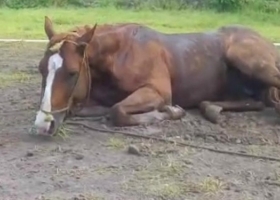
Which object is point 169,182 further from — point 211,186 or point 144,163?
point 144,163

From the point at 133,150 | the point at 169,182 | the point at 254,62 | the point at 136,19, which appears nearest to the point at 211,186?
the point at 169,182

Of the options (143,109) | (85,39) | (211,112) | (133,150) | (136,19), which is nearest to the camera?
(133,150)

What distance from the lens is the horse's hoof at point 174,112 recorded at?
811cm

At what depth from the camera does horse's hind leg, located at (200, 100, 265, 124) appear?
8211mm

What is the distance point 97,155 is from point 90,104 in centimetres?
130

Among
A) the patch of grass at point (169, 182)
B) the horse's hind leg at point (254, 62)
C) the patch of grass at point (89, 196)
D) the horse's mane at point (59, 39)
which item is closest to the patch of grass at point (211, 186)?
the patch of grass at point (169, 182)

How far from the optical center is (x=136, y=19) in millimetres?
17359

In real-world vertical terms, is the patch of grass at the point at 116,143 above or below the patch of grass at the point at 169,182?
below

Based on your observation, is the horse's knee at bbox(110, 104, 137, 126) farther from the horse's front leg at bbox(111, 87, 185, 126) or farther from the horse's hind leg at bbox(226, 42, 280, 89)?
the horse's hind leg at bbox(226, 42, 280, 89)

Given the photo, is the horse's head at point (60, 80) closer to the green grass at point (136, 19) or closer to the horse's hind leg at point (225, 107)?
the horse's hind leg at point (225, 107)

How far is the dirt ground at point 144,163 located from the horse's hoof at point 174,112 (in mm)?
67

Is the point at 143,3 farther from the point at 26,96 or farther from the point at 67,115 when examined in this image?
the point at 67,115

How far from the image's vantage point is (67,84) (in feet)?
24.6

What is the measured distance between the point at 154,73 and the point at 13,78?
8.60 feet
